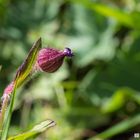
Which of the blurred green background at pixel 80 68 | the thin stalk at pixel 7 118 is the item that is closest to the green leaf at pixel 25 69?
the thin stalk at pixel 7 118

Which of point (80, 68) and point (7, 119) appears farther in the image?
point (80, 68)

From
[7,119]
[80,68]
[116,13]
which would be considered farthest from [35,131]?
[80,68]

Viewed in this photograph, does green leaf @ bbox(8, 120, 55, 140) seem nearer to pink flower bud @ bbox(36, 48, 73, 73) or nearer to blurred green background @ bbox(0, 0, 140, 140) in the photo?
pink flower bud @ bbox(36, 48, 73, 73)

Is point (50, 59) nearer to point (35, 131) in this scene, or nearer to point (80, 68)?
point (35, 131)

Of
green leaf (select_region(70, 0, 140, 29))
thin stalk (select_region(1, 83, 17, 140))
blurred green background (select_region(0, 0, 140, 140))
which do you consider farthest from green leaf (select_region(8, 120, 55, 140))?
green leaf (select_region(70, 0, 140, 29))

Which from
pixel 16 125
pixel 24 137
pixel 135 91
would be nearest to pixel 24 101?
pixel 16 125

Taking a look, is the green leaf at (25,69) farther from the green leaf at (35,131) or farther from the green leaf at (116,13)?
the green leaf at (116,13)
